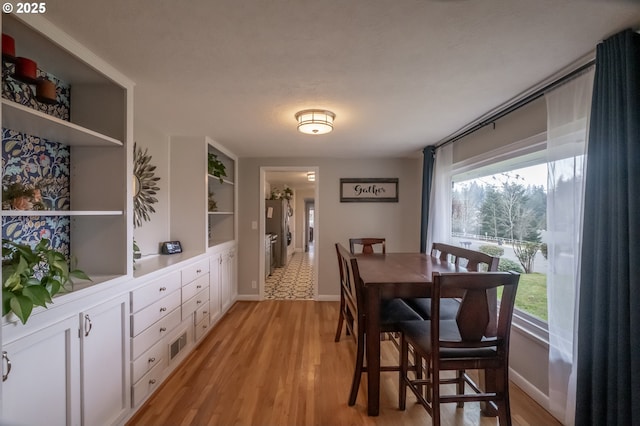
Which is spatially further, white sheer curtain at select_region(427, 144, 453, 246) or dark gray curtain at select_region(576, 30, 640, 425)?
white sheer curtain at select_region(427, 144, 453, 246)

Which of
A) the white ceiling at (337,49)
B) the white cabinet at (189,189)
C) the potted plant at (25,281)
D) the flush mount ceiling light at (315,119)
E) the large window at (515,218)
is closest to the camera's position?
the potted plant at (25,281)

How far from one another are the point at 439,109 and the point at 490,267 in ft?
4.46

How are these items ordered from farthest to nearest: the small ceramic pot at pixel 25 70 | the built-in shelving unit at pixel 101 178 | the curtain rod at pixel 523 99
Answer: the built-in shelving unit at pixel 101 178
the curtain rod at pixel 523 99
the small ceramic pot at pixel 25 70

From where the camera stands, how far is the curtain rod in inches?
63.1

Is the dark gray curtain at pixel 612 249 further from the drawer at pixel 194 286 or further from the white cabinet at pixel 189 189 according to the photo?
the white cabinet at pixel 189 189

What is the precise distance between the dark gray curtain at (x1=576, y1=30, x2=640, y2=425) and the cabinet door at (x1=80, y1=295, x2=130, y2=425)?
8.73ft

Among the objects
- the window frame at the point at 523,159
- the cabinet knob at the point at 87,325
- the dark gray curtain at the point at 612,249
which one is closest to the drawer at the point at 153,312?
the cabinet knob at the point at 87,325

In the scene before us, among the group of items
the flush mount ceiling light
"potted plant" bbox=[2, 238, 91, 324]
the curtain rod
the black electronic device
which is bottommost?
the black electronic device

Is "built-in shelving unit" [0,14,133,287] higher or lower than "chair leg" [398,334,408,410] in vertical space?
higher

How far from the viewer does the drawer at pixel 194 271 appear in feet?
8.36

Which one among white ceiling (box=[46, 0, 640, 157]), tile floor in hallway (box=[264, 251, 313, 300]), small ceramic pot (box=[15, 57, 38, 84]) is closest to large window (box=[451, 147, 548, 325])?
white ceiling (box=[46, 0, 640, 157])

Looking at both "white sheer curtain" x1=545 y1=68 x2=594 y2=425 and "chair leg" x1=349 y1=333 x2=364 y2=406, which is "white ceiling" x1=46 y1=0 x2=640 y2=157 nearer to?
"white sheer curtain" x1=545 y1=68 x2=594 y2=425

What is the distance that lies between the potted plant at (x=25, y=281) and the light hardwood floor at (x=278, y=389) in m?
1.20

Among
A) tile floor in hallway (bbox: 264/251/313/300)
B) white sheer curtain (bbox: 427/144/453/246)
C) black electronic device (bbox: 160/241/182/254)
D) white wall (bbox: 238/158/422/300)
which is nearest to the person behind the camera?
black electronic device (bbox: 160/241/182/254)
